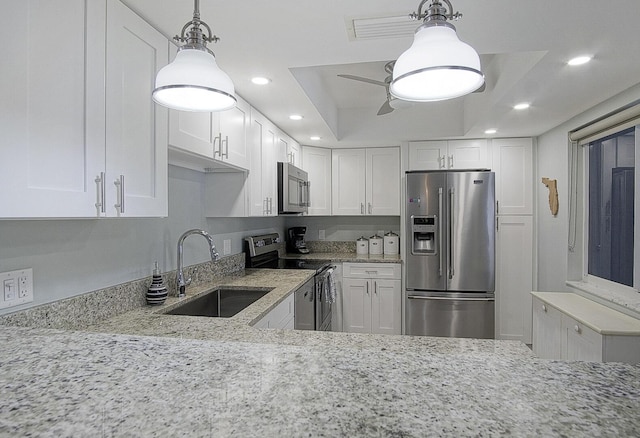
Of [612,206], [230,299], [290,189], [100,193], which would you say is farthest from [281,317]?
[612,206]

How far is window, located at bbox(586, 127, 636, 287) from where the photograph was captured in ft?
8.30

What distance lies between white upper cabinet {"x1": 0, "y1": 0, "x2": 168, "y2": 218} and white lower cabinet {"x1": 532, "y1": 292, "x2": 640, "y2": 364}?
2.51m

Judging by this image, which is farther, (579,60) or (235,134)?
(235,134)

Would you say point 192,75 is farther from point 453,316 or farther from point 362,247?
point 362,247

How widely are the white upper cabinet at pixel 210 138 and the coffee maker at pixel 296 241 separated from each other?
1.97 m

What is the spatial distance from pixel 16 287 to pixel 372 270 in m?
3.20

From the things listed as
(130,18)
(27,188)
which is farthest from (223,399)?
(130,18)

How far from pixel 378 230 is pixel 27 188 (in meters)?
3.96

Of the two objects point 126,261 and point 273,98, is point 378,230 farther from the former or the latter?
point 126,261

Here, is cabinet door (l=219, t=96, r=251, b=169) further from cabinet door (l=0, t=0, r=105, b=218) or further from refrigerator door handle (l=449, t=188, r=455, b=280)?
refrigerator door handle (l=449, t=188, r=455, b=280)

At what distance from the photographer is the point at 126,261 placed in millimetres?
1845

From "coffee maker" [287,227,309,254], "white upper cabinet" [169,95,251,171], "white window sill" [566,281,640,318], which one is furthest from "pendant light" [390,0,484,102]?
"coffee maker" [287,227,309,254]

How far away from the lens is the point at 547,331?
2789mm

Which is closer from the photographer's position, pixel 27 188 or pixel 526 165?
pixel 27 188
